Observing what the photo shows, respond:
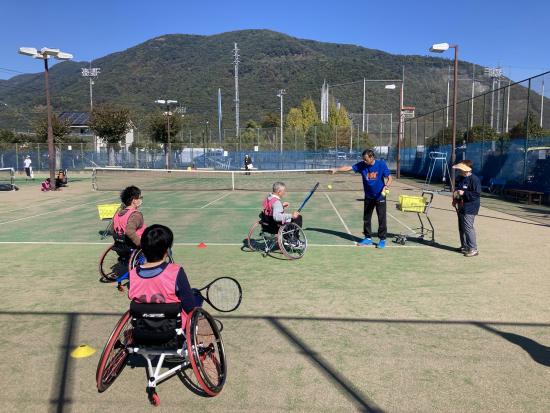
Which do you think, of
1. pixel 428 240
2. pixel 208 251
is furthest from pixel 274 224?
pixel 428 240

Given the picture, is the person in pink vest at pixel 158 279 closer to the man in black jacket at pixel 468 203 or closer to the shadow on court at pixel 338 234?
the man in black jacket at pixel 468 203

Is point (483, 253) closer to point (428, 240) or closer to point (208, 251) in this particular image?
point (428, 240)

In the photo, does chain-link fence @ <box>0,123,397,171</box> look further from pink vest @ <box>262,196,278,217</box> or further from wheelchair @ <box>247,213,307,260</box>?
pink vest @ <box>262,196,278,217</box>

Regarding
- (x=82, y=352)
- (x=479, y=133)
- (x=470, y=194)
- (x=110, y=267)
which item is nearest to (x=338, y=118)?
(x=479, y=133)

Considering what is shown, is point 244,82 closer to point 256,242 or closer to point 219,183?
point 219,183

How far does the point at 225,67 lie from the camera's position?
168 meters

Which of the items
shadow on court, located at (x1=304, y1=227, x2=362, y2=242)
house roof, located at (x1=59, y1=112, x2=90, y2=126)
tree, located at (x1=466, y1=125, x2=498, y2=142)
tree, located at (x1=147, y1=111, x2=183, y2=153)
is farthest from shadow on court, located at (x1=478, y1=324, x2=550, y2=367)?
house roof, located at (x1=59, y1=112, x2=90, y2=126)

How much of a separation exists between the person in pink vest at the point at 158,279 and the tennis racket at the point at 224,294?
2.89ft

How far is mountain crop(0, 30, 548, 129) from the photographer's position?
367 ft

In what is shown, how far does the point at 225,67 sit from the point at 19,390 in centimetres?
17175

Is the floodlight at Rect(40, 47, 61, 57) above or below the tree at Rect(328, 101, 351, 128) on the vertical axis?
below

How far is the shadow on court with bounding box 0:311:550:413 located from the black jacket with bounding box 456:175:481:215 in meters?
3.39

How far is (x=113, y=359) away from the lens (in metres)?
3.69

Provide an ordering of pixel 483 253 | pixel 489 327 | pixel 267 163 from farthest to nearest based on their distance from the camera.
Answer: pixel 267 163 < pixel 483 253 < pixel 489 327
